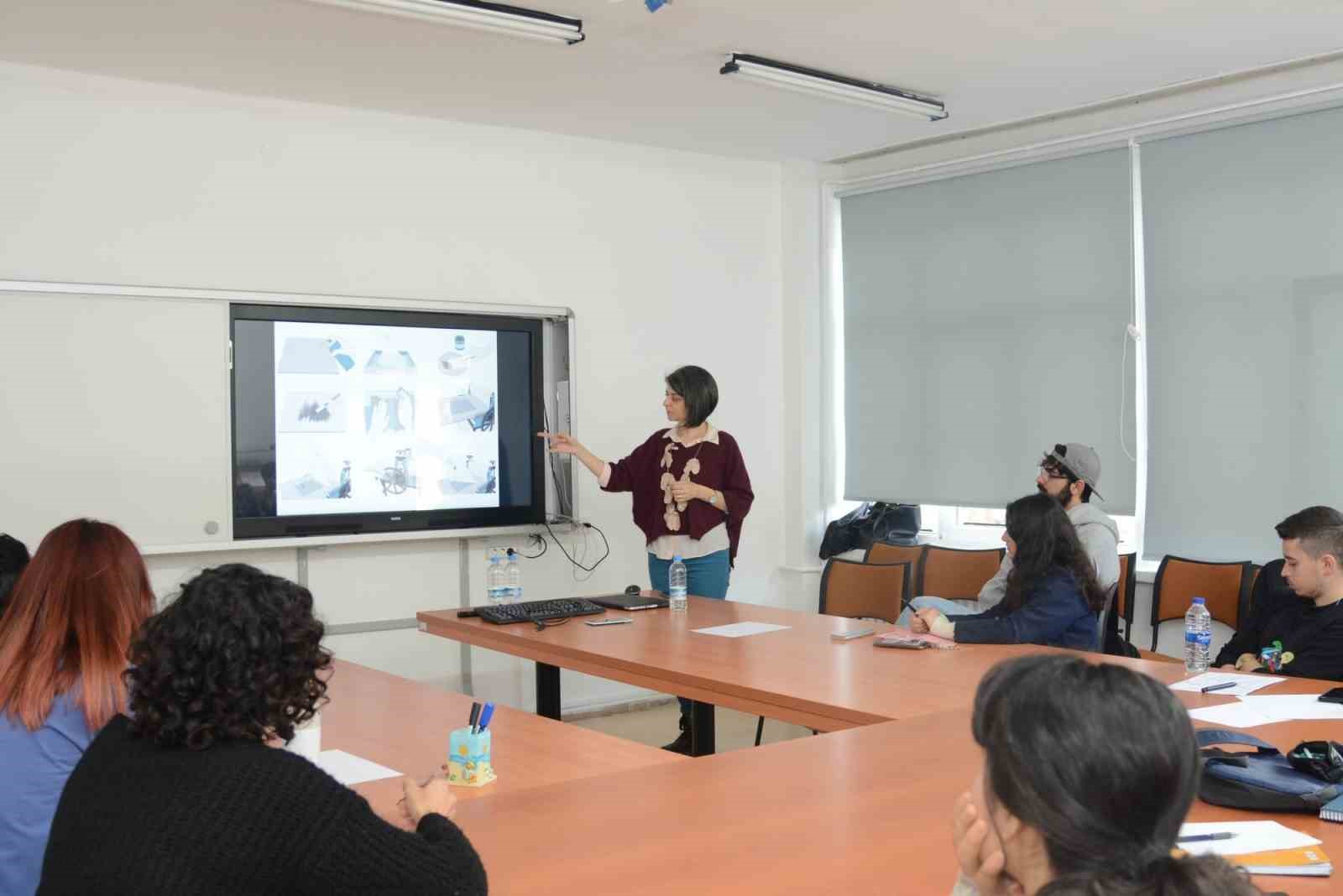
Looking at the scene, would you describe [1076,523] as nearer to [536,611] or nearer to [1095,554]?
[1095,554]

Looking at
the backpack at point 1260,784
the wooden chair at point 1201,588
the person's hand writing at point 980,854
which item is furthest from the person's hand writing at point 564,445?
the person's hand writing at point 980,854

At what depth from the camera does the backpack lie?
196cm

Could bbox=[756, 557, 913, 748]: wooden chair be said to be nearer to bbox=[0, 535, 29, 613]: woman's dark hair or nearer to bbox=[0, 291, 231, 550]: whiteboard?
bbox=[0, 291, 231, 550]: whiteboard

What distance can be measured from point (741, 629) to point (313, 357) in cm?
234

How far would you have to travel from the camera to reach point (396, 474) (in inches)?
214

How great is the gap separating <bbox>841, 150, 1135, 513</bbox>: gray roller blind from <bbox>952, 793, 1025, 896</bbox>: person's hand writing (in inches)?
176

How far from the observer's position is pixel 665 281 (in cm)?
640

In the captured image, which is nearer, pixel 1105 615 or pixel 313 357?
pixel 1105 615

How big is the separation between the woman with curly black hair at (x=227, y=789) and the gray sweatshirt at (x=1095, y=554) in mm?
3209

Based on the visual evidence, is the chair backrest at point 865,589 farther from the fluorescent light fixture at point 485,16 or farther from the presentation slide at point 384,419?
the fluorescent light fixture at point 485,16

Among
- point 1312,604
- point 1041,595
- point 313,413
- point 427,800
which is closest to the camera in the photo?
point 427,800

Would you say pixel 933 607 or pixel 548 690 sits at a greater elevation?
pixel 933 607

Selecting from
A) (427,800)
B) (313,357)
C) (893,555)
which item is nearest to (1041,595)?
(893,555)

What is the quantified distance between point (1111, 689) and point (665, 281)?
5.40 m
